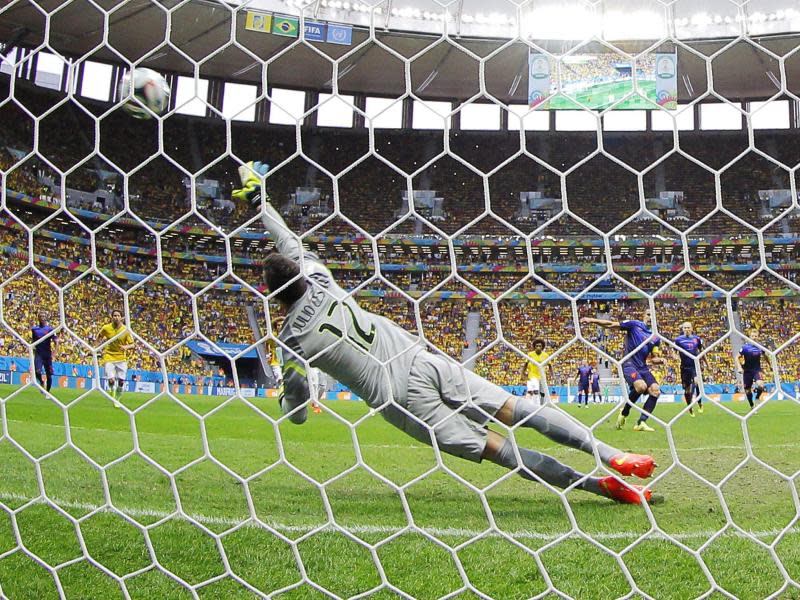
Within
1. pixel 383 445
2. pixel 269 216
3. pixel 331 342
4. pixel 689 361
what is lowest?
pixel 689 361

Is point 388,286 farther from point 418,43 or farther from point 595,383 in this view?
point 418,43

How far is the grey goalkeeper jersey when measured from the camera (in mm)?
2459

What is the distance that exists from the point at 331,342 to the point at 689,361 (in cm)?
694

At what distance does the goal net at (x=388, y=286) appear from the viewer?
198 centimetres

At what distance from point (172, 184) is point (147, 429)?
14685 millimetres

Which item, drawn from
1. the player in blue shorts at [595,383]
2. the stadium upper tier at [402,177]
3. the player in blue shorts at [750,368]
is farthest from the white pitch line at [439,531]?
the stadium upper tier at [402,177]

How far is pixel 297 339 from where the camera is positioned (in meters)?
2.60

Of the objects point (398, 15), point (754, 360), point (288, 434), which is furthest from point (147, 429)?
point (398, 15)

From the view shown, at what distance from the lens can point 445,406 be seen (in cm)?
260

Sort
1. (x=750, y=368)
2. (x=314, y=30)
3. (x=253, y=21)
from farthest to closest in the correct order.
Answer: (x=253, y=21) → (x=314, y=30) → (x=750, y=368)

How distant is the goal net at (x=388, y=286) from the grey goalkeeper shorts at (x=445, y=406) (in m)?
0.29

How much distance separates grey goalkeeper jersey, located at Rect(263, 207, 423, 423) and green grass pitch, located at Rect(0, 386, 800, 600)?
1.19 ft

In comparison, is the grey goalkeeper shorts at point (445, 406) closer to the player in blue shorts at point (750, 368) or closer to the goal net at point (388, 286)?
the goal net at point (388, 286)

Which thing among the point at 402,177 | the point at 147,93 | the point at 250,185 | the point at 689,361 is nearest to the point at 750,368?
the point at 689,361
